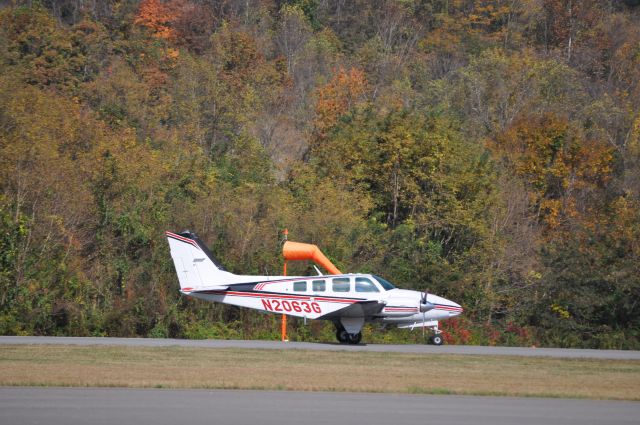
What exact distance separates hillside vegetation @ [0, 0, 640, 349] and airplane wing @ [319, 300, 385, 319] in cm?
408

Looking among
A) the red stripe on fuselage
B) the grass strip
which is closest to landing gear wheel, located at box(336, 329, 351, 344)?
the red stripe on fuselage

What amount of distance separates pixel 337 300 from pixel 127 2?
59.2m

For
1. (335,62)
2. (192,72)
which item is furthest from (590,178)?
(335,62)

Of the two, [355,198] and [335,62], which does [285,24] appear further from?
[355,198]

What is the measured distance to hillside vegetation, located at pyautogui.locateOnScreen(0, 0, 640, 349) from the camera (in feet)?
106

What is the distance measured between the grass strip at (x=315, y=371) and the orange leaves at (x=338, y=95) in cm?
3008

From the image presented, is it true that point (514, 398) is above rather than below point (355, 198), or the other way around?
below

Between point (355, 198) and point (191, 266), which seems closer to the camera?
point (191, 266)

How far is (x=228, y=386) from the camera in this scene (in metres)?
17.2

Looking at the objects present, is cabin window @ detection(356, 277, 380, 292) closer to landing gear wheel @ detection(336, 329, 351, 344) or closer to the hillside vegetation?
landing gear wheel @ detection(336, 329, 351, 344)

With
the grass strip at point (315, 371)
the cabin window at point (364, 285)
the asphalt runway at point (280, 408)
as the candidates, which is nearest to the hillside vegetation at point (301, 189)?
the cabin window at point (364, 285)

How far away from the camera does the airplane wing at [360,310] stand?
88.2 feet

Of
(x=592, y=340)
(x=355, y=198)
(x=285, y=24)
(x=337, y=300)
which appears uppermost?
(x=285, y=24)

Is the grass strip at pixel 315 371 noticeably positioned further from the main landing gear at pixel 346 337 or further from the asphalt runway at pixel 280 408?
the main landing gear at pixel 346 337
